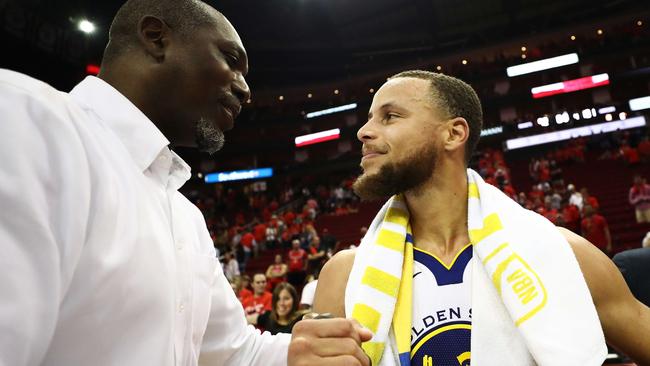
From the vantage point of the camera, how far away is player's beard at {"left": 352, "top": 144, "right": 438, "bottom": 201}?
6.15 ft

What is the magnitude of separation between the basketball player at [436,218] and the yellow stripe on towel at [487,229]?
76 millimetres

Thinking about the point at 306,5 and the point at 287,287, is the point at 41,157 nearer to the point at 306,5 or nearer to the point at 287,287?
the point at 287,287

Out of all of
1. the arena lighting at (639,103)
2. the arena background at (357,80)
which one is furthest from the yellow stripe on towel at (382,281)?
the arena lighting at (639,103)

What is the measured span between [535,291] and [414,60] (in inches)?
896

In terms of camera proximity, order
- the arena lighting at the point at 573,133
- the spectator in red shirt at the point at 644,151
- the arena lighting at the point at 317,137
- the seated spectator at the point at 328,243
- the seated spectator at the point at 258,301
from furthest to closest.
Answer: the arena lighting at the point at 317,137, the arena lighting at the point at 573,133, the spectator in red shirt at the point at 644,151, the seated spectator at the point at 328,243, the seated spectator at the point at 258,301

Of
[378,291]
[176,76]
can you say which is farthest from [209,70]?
[378,291]

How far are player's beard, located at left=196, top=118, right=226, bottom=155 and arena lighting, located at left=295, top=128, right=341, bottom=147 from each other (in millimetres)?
22544

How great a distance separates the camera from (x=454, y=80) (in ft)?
6.93

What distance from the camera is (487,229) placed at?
1.70 metres

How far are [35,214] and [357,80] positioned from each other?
979 inches

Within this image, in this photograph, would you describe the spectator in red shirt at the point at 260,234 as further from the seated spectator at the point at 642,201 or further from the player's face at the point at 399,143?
the player's face at the point at 399,143

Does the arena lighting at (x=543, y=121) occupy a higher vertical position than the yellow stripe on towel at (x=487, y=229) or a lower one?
higher

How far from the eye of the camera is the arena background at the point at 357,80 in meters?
15.1

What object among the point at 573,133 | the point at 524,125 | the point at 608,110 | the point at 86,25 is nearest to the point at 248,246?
the point at 86,25
